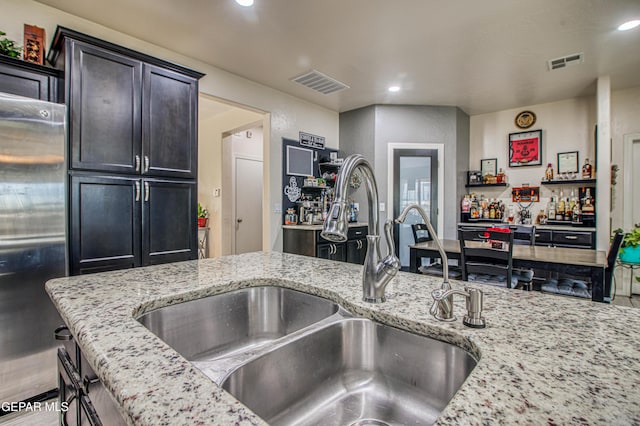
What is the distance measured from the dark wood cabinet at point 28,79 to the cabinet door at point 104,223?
587mm

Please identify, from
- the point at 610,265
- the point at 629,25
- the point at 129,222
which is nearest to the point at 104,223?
the point at 129,222

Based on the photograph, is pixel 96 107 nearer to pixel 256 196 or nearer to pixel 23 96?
pixel 23 96

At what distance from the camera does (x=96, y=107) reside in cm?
207

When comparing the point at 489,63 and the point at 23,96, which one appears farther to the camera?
the point at 489,63

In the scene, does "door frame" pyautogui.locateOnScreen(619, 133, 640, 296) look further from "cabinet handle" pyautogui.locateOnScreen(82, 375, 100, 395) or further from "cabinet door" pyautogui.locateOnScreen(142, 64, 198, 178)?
"cabinet handle" pyautogui.locateOnScreen(82, 375, 100, 395)

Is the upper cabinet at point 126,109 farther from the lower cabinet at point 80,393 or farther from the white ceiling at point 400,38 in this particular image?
the lower cabinet at point 80,393

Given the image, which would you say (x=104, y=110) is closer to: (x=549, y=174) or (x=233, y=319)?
(x=233, y=319)

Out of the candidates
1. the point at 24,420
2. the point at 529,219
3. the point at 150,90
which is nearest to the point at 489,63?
the point at 529,219

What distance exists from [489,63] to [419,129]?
1.42 meters

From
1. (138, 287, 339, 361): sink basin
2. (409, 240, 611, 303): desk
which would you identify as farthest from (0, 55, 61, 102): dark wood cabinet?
(409, 240, 611, 303): desk

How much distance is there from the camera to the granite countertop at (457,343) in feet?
1.42

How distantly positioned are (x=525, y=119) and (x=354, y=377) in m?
5.22

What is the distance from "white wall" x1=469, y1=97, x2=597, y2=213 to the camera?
4238 mm

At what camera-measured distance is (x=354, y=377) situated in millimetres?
854
